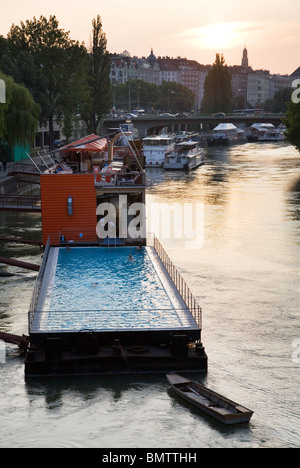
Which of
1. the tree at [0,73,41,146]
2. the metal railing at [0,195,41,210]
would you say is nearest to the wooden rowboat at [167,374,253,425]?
the metal railing at [0,195,41,210]

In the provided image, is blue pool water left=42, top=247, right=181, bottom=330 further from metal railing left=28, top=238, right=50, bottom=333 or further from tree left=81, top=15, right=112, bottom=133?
tree left=81, top=15, right=112, bottom=133

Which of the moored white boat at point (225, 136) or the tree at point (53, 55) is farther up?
the tree at point (53, 55)

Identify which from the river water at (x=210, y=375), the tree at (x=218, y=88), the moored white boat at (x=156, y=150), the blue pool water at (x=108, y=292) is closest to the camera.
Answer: the river water at (x=210, y=375)

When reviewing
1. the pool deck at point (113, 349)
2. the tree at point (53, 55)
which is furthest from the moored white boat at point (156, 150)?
the pool deck at point (113, 349)

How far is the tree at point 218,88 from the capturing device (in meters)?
149

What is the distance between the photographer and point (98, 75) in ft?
284

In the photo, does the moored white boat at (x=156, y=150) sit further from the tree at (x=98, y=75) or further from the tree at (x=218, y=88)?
the tree at (x=218, y=88)

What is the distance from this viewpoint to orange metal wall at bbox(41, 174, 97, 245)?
95.9 feet

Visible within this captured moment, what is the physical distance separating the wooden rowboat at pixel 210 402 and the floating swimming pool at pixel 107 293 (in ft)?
5.87

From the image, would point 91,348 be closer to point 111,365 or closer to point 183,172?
point 111,365

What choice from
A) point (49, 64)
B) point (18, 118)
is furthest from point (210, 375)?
point (49, 64)

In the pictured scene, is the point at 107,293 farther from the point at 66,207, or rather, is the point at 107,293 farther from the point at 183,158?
the point at 183,158

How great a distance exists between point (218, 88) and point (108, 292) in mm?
132952
